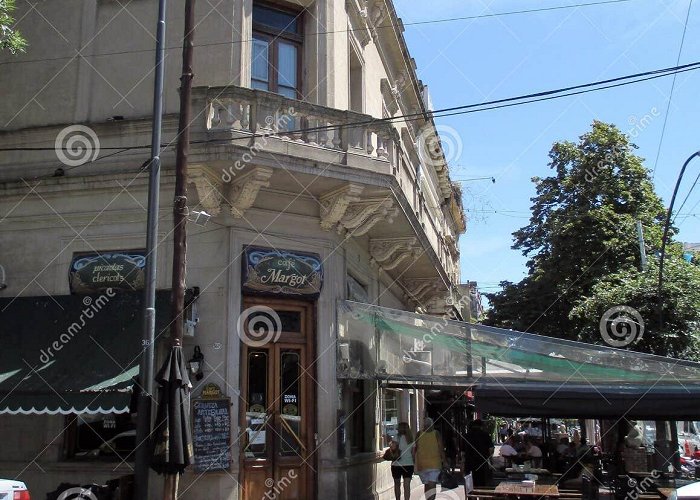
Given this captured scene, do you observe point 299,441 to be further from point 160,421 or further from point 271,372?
point 160,421

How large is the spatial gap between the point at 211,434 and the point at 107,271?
316 centimetres

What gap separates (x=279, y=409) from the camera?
11.2 m

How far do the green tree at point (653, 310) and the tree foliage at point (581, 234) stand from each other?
0.92ft

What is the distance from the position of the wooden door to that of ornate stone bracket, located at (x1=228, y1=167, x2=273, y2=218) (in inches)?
61.6

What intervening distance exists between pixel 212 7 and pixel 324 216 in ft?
13.7

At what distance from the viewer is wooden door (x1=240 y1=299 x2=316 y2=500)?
1082cm

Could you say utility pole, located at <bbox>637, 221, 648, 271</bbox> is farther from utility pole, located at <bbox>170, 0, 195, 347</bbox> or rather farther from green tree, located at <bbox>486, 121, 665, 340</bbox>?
utility pole, located at <bbox>170, 0, 195, 347</bbox>

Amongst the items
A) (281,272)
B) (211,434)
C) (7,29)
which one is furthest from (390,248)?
(7,29)

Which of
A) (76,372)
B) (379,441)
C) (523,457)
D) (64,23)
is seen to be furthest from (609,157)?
(76,372)

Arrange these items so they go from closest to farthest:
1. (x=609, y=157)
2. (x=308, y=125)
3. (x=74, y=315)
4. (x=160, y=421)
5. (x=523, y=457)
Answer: (x=160, y=421)
(x=74, y=315)
(x=308, y=125)
(x=523, y=457)
(x=609, y=157)

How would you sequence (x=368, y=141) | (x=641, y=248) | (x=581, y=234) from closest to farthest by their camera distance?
(x=368, y=141) < (x=641, y=248) < (x=581, y=234)

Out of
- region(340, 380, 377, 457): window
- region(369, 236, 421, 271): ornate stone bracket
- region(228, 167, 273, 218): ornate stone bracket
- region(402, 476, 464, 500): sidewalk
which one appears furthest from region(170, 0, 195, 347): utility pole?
region(402, 476, 464, 500): sidewalk

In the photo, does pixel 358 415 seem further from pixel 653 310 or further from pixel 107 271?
pixel 653 310

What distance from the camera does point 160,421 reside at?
8227 millimetres
